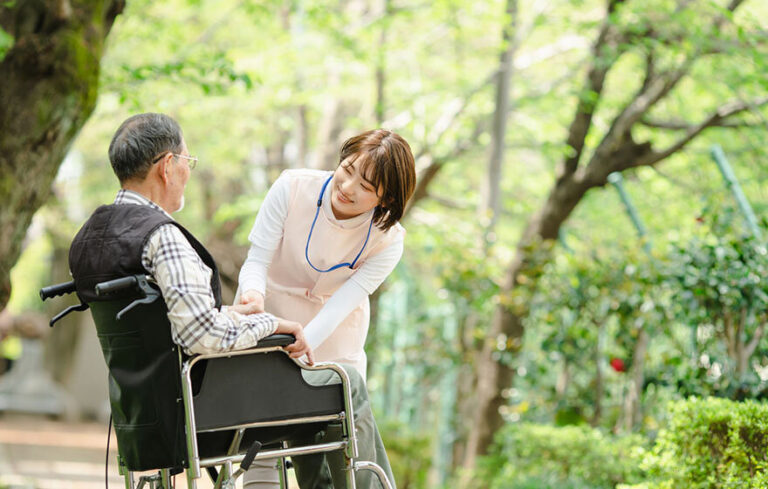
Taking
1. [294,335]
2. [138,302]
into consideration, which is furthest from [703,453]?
[138,302]

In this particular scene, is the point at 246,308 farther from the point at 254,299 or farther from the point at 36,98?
the point at 36,98

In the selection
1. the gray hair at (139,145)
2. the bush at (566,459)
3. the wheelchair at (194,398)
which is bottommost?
the bush at (566,459)

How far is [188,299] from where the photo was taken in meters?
2.27

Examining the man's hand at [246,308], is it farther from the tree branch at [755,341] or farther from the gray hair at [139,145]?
the tree branch at [755,341]

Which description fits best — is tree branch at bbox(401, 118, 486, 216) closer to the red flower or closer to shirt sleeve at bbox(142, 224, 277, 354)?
the red flower

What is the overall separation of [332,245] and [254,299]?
1.12 ft

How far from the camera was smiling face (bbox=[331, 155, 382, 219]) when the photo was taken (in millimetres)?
2715

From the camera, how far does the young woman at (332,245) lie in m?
2.75

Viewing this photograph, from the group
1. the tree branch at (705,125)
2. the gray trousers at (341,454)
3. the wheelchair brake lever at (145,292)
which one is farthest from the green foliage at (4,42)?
the tree branch at (705,125)

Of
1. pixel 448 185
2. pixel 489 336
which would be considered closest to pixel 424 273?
→ pixel 448 185

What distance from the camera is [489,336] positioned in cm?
700

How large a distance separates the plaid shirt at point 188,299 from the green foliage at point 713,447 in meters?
1.65

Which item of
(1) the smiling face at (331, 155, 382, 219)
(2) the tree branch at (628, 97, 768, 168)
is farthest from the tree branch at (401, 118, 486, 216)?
(1) the smiling face at (331, 155, 382, 219)

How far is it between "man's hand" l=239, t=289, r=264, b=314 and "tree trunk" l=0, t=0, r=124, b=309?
176cm
